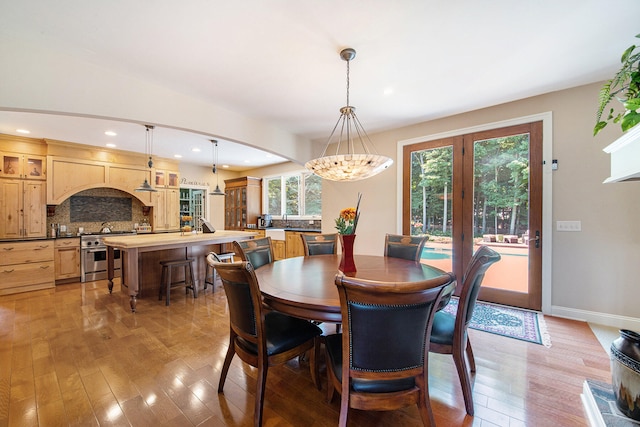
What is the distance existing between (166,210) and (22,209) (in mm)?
2252

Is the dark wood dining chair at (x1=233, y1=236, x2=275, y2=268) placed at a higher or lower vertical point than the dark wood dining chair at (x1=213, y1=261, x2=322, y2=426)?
higher

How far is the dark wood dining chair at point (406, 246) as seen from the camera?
2723 mm

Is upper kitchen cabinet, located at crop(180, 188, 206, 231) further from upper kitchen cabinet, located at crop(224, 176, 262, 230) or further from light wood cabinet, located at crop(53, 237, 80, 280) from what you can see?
light wood cabinet, located at crop(53, 237, 80, 280)

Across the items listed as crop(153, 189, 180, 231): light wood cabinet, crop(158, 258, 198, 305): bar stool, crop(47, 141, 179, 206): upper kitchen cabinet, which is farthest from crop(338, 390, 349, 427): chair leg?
crop(153, 189, 180, 231): light wood cabinet

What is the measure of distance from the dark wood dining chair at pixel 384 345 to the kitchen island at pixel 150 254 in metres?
3.26

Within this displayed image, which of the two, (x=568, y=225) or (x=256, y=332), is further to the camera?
(x=568, y=225)

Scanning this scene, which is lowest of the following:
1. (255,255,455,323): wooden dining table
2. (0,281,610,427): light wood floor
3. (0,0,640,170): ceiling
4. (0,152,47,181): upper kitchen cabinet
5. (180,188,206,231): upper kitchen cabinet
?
(0,281,610,427): light wood floor

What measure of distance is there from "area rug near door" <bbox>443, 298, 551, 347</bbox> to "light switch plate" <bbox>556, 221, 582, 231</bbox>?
1072mm

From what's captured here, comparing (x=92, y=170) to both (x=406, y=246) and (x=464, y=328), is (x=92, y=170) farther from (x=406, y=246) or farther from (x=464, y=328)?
(x=464, y=328)

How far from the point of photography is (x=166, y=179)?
611cm

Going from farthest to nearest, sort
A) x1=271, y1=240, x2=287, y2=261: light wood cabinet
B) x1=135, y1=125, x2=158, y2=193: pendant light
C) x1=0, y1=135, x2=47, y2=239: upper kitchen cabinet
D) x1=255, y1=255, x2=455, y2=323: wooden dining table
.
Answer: x1=271, y1=240, x2=287, y2=261: light wood cabinet, x1=0, y1=135, x2=47, y2=239: upper kitchen cabinet, x1=135, y1=125, x2=158, y2=193: pendant light, x1=255, y1=255, x2=455, y2=323: wooden dining table

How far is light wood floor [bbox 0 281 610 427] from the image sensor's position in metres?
1.58

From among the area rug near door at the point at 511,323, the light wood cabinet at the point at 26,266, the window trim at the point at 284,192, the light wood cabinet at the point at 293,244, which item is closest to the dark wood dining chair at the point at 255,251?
the area rug near door at the point at 511,323

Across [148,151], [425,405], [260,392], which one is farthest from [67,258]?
[425,405]
